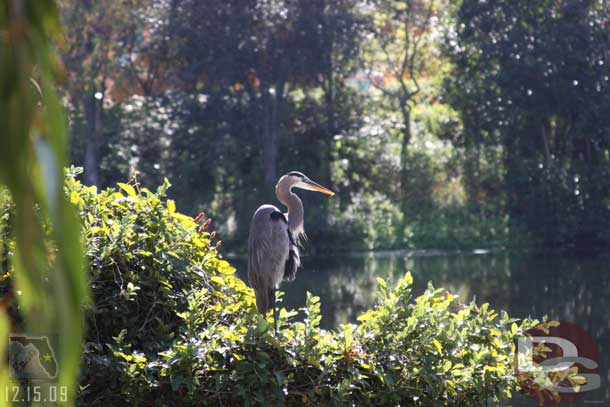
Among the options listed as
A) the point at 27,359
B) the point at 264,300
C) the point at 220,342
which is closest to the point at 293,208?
the point at 264,300

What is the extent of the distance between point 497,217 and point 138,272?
12.6m

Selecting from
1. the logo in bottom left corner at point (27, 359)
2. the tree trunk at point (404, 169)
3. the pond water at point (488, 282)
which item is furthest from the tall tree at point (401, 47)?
the logo in bottom left corner at point (27, 359)

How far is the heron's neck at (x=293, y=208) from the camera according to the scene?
6234 millimetres

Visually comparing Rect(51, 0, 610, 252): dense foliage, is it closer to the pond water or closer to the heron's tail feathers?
the pond water

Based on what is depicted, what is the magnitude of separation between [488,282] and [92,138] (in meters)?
7.95

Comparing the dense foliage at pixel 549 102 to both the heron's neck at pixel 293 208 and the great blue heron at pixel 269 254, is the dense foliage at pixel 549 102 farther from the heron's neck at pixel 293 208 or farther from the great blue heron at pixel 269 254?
the great blue heron at pixel 269 254

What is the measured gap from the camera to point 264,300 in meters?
5.25

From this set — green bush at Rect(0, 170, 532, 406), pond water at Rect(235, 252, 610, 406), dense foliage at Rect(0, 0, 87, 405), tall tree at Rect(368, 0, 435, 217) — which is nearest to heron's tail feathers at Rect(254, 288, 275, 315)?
green bush at Rect(0, 170, 532, 406)

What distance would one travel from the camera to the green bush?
3.87 metres

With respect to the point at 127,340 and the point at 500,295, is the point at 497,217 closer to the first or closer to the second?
the point at 500,295

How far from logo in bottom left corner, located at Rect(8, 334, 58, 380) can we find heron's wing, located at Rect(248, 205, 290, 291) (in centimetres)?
201

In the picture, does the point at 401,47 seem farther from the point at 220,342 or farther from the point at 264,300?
the point at 220,342

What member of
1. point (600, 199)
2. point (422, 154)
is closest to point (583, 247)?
Result: point (600, 199)

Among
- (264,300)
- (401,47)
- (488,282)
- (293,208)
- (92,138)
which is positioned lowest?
(488,282)
